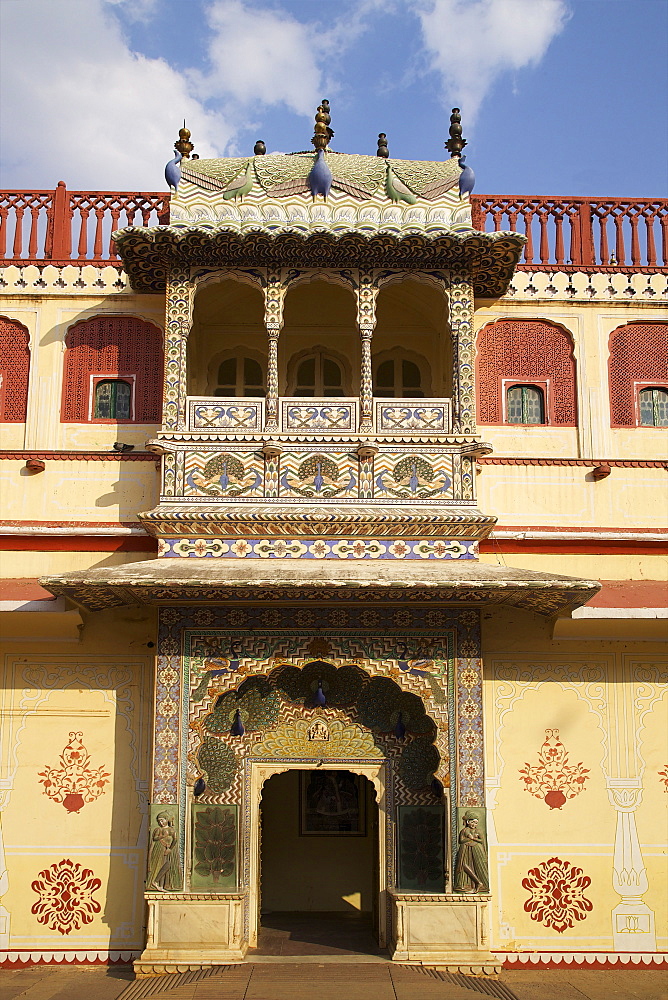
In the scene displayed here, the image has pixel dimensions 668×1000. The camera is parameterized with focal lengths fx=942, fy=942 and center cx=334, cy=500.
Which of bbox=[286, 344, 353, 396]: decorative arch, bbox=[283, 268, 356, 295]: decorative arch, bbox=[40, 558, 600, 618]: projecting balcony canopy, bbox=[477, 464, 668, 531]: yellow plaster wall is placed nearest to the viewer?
bbox=[40, 558, 600, 618]: projecting balcony canopy

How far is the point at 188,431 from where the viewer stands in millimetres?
9938

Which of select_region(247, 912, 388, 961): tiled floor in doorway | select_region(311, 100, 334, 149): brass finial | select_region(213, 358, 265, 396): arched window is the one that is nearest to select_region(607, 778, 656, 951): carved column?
select_region(247, 912, 388, 961): tiled floor in doorway

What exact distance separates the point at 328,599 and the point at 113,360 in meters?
3.92

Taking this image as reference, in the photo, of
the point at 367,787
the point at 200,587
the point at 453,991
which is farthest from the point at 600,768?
the point at 200,587

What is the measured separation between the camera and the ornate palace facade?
9.37 m

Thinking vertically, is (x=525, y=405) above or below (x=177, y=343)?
below

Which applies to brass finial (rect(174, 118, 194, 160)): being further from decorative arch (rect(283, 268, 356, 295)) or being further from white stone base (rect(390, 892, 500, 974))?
white stone base (rect(390, 892, 500, 974))

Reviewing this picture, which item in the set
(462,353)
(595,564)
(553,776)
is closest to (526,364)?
(462,353)

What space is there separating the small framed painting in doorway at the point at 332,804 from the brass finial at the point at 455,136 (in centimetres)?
786

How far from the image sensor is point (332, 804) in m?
12.3

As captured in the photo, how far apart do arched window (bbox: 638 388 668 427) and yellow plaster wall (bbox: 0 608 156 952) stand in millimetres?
6126

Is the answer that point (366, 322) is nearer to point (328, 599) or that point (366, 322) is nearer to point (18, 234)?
point (328, 599)

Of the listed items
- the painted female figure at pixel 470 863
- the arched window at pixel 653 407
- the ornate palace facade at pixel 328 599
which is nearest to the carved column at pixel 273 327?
the ornate palace facade at pixel 328 599

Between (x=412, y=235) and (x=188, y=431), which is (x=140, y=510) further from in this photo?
(x=412, y=235)
